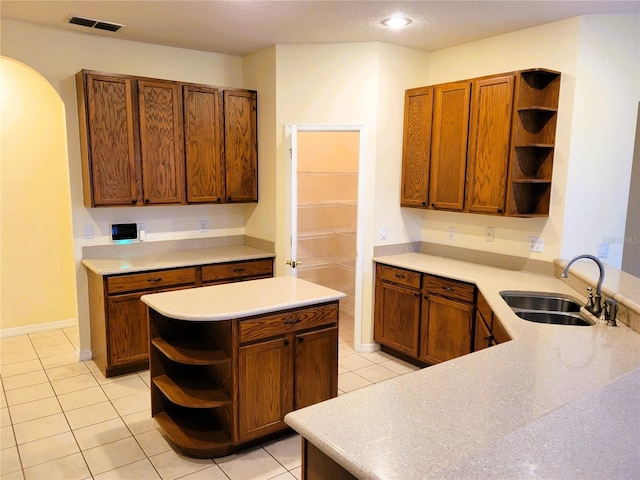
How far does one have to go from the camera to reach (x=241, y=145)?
4.52m

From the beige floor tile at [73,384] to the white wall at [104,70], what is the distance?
44cm

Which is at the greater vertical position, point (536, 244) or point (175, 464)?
point (536, 244)

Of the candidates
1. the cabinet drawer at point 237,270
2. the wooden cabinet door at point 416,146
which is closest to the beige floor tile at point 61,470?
the cabinet drawer at point 237,270

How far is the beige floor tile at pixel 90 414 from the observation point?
3096 millimetres

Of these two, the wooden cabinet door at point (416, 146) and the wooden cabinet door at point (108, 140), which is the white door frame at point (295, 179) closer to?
the wooden cabinet door at point (416, 146)

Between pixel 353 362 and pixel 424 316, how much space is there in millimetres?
792

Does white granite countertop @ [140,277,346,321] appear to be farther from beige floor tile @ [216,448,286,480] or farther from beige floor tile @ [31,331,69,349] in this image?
beige floor tile @ [31,331,69,349]

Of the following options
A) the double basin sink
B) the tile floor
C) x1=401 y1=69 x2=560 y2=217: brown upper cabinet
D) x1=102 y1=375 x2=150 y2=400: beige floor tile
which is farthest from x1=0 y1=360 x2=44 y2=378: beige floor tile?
the double basin sink

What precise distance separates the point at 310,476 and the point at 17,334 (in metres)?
4.44

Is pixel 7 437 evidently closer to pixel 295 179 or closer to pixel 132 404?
pixel 132 404

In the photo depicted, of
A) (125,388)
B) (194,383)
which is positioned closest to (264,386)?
(194,383)

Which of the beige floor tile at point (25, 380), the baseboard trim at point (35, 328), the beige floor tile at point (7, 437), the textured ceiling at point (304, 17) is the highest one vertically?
the textured ceiling at point (304, 17)

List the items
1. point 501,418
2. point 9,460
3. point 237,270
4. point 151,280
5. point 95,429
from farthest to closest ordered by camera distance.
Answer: point 237,270
point 151,280
point 95,429
point 9,460
point 501,418

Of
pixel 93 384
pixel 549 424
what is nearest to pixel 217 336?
pixel 93 384
